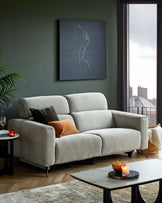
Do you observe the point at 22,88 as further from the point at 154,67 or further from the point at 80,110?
the point at 154,67

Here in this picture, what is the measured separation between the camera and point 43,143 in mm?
5316

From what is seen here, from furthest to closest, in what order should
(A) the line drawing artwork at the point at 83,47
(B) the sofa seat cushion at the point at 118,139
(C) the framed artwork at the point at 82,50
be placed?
(A) the line drawing artwork at the point at 83,47
(C) the framed artwork at the point at 82,50
(B) the sofa seat cushion at the point at 118,139

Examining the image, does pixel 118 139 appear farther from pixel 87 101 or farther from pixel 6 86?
pixel 6 86

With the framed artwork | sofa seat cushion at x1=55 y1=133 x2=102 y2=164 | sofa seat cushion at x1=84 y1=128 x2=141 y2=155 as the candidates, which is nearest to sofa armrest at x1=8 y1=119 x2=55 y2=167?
sofa seat cushion at x1=55 y1=133 x2=102 y2=164

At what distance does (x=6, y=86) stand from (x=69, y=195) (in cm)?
215

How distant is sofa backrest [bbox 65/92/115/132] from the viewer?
6309 mm

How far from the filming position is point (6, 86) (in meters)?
6.05

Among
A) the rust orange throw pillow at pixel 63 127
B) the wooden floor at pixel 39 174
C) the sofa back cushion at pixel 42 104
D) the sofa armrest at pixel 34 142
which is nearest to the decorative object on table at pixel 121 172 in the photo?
the wooden floor at pixel 39 174

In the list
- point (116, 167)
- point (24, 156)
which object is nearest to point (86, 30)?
point (24, 156)

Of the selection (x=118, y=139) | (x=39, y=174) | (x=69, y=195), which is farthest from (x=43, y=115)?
(x=69, y=195)

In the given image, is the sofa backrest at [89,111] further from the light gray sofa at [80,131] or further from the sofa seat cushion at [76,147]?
the sofa seat cushion at [76,147]

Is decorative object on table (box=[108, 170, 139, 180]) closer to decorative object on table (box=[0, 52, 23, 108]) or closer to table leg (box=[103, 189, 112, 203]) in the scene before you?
table leg (box=[103, 189, 112, 203])

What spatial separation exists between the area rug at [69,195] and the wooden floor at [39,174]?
0.77ft

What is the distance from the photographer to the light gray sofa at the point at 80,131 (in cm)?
539
